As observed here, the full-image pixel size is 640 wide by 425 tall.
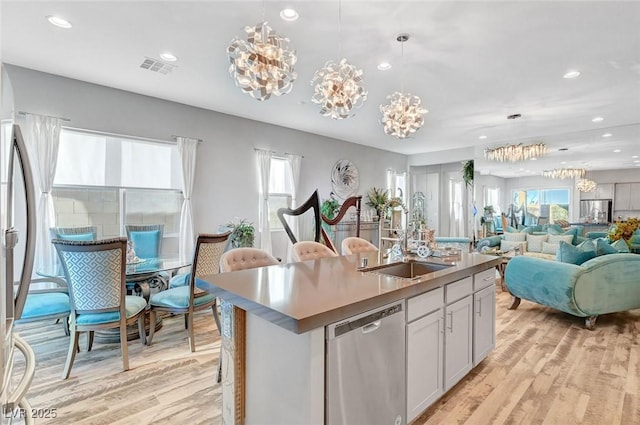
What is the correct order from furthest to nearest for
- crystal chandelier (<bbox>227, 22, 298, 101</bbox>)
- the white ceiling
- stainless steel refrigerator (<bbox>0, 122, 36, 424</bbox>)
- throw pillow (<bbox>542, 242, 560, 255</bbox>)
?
throw pillow (<bbox>542, 242, 560, 255</bbox>) → the white ceiling → crystal chandelier (<bbox>227, 22, 298, 101</bbox>) → stainless steel refrigerator (<bbox>0, 122, 36, 424</bbox>)

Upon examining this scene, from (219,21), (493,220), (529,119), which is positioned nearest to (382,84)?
(219,21)

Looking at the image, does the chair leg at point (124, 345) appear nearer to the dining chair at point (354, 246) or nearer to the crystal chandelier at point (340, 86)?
the dining chair at point (354, 246)

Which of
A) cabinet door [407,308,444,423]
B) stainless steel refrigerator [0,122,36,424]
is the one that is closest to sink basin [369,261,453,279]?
cabinet door [407,308,444,423]

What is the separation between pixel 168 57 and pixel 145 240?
2.27m

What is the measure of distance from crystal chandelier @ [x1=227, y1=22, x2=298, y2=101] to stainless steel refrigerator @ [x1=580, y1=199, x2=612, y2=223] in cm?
691

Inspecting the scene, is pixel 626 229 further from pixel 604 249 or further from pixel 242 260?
pixel 242 260

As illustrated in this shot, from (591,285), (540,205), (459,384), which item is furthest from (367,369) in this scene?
(540,205)

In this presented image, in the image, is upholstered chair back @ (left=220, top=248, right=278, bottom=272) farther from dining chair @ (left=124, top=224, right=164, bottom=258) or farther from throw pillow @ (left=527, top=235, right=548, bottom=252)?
throw pillow @ (left=527, top=235, right=548, bottom=252)

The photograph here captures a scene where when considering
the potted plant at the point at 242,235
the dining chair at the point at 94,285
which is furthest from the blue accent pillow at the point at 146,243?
the dining chair at the point at 94,285

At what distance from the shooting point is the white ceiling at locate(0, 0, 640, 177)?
2604 millimetres

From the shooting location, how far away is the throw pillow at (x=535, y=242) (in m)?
6.05

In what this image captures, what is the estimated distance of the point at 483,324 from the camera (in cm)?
268

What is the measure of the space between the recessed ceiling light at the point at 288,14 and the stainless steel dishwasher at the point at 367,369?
2.45 meters

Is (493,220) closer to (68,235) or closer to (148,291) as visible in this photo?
(148,291)
